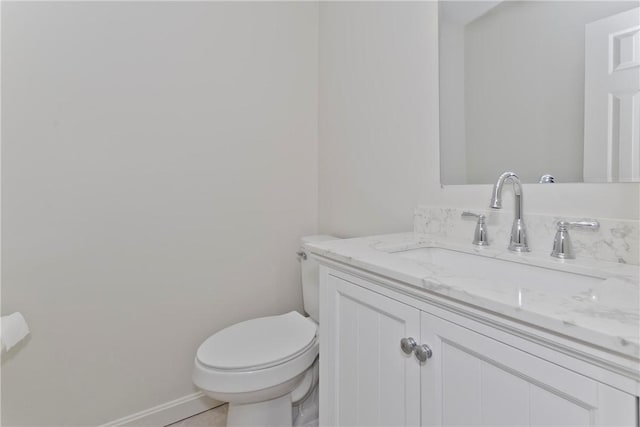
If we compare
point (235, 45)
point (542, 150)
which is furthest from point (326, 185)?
point (542, 150)

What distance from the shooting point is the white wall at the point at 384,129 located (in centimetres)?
108

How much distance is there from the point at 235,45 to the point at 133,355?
4.85 ft

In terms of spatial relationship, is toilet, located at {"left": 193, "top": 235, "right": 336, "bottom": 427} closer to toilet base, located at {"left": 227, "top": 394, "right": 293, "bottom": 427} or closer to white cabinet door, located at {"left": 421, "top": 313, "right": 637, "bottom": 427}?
toilet base, located at {"left": 227, "top": 394, "right": 293, "bottom": 427}

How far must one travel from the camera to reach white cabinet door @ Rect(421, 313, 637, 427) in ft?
1.36

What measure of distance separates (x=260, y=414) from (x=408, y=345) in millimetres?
799

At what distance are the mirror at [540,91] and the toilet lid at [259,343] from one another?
819 mm

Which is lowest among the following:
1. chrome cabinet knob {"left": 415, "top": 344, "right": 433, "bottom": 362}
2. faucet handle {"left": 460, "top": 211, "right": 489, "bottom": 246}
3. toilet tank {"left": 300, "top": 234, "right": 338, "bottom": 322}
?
toilet tank {"left": 300, "top": 234, "right": 338, "bottom": 322}

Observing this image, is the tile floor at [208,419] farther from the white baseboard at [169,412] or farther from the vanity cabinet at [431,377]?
the vanity cabinet at [431,377]

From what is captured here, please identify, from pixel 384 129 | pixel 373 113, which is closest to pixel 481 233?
pixel 384 129

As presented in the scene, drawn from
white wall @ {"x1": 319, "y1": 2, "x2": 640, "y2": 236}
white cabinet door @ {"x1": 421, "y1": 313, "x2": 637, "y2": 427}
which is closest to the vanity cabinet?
white cabinet door @ {"x1": 421, "y1": 313, "x2": 637, "y2": 427}

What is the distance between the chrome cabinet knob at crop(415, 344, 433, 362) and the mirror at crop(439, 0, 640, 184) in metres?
0.60

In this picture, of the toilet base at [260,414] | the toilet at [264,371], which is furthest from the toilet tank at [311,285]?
the toilet base at [260,414]

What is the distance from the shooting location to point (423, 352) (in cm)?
63

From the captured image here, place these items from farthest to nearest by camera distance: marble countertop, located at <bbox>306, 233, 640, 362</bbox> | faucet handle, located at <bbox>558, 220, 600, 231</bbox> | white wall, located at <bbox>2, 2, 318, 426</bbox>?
white wall, located at <bbox>2, 2, 318, 426</bbox> → faucet handle, located at <bbox>558, 220, 600, 231</bbox> → marble countertop, located at <bbox>306, 233, 640, 362</bbox>
